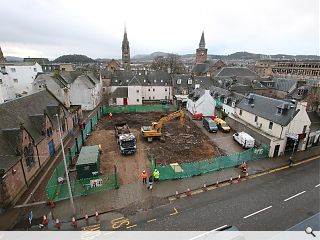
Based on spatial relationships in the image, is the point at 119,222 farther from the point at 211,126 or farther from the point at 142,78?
the point at 142,78

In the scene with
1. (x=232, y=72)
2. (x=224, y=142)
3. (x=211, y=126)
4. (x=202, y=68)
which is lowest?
(x=224, y=142)

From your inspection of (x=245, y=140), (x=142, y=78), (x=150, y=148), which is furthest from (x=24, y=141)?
(x=142, y=78)

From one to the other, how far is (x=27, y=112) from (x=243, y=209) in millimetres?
26303

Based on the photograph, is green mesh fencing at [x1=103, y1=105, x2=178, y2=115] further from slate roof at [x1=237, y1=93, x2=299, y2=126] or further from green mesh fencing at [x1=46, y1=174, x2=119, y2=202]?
green mesh fencing at [x1=46, y1=174, x2=119, y2=202]

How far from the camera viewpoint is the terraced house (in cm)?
1819

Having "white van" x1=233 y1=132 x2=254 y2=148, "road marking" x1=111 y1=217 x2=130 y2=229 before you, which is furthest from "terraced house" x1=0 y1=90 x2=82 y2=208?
"white van" x1=233 y1=132 x2=254 y2=148

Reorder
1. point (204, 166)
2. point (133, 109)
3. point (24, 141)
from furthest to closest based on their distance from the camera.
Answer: point (133, 109)
point (204, 166)
point (24, 141)

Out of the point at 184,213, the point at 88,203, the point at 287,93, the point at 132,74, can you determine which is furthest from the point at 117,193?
the point at 287,93

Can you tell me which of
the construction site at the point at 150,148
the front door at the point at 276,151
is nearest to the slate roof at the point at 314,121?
the front door at the point at 276,151

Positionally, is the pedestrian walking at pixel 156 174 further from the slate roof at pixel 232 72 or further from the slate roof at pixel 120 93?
the slate roof at pixel 232 72

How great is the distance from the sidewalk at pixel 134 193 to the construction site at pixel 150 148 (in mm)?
2007

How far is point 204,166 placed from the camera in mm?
23359

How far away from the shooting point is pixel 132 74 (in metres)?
62.4

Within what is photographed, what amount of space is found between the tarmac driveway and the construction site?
3.01 feet
